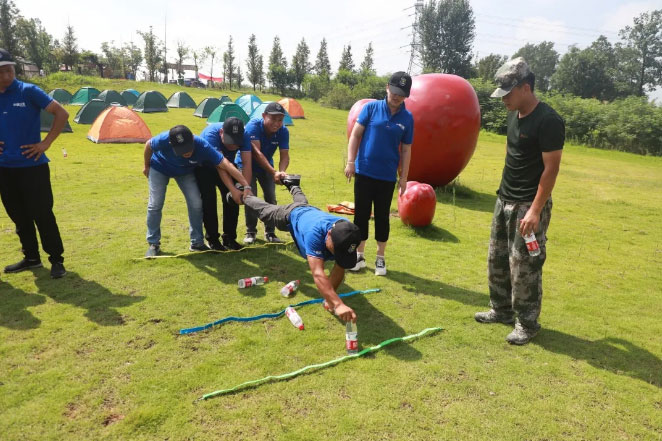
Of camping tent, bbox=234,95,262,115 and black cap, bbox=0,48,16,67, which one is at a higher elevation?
camping tent, bbox=234,95,262,115

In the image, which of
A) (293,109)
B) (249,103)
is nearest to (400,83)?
(249,103)

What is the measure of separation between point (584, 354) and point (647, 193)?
11.5 metres

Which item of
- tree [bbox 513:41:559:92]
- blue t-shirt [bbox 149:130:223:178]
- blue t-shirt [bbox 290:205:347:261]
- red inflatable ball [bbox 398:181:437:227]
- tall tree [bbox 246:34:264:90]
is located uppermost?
tree [bbox 513:41:559:92]

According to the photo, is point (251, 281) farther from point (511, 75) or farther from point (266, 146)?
point (511, 75)

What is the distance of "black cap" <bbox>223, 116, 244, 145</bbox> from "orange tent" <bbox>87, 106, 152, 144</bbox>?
1314 cm

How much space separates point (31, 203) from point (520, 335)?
213 inches

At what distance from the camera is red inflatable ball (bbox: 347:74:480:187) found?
29.3 feet

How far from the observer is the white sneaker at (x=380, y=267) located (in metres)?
5.47

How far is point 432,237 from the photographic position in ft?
24.2

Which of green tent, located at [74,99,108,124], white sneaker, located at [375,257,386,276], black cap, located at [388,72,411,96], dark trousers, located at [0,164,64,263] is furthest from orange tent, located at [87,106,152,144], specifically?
black cap, located at [388,72,411,96]

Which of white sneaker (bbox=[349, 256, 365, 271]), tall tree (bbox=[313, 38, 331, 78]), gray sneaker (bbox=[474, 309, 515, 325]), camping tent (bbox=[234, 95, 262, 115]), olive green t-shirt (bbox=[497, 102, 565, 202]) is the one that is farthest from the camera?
tall tree (bbox=[313, 38, 331, 78])

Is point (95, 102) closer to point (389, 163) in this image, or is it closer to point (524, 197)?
point (389, 163)

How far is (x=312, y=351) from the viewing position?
375 cm

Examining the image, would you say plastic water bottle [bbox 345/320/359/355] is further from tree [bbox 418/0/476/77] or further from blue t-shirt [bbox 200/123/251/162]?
tree [bbox 418/0/476/77]
